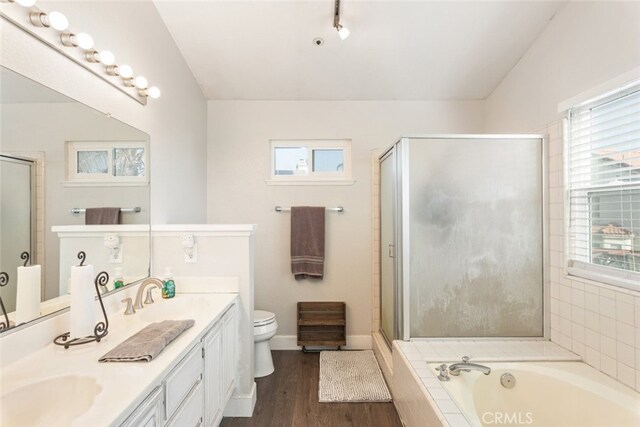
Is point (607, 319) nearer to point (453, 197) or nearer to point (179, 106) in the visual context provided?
point (453, 197)

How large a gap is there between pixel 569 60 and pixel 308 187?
2112mm

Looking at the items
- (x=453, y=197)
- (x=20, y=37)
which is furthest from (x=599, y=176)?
(x=20, y=37)

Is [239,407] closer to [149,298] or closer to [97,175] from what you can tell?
[149,298]

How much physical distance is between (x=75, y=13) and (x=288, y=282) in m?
2.39

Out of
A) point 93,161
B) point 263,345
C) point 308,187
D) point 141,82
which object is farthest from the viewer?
point 308,187

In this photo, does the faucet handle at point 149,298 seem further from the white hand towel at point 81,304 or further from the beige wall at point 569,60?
the beige wall at point 569,60

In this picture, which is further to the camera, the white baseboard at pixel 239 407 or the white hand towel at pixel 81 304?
the white baseboard at pixel 239 407

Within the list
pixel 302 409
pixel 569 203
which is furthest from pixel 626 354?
pixel 302 409

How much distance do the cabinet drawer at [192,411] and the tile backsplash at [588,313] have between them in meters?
2.08

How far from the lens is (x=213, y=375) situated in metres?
1.56

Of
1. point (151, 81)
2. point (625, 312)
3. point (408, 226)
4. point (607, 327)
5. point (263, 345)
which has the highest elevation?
point (151, 81)

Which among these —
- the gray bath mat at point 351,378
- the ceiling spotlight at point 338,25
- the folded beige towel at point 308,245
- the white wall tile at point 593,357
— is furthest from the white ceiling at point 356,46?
the gray bath mat at point 351,378

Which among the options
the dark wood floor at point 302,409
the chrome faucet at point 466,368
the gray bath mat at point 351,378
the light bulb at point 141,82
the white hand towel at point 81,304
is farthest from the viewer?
the gray bath mat at point 351,378

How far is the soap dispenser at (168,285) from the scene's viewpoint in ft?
6.12
